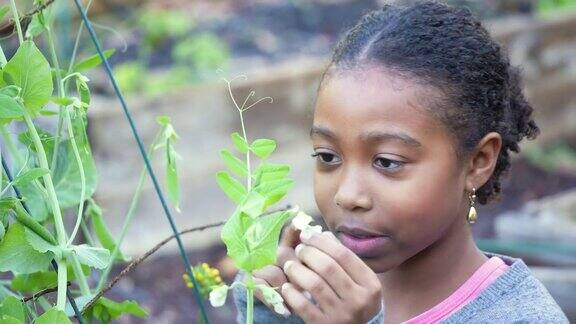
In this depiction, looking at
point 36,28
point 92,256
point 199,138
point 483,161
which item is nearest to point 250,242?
point 92,256

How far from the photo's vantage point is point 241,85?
4.72 m

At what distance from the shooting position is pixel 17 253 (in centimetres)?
134

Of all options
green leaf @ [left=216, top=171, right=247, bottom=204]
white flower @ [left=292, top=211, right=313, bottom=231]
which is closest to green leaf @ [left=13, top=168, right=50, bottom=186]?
green leaf @ [left=216, top=171, right=247, bottom=204]

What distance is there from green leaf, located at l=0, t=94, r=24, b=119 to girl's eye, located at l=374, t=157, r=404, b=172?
0.56 m

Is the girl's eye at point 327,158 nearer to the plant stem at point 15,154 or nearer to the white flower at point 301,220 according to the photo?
the white flower at point 301,220

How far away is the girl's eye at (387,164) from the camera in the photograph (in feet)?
5.22

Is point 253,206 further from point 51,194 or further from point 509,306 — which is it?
point 509,306

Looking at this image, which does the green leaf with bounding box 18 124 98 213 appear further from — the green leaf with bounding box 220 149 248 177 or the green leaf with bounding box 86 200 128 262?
the green leaf with bounding box 220 149 248 177

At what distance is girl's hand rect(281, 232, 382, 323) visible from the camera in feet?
4.55

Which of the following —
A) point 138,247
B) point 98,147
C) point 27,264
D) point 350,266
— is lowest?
point 138,247

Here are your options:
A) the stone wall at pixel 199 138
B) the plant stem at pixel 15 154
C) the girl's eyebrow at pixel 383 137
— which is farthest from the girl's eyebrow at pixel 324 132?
the stone wall at pixel 199 138

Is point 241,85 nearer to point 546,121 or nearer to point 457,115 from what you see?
point 546,121

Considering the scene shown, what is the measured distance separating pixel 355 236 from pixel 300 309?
0.79ft

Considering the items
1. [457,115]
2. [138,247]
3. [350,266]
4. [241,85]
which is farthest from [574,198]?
[350,266]
